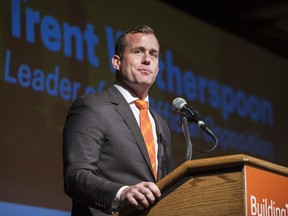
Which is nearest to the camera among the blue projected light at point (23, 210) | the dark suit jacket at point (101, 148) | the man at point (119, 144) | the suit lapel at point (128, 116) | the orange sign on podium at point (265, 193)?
the orange sign on podium at point (265, 193)

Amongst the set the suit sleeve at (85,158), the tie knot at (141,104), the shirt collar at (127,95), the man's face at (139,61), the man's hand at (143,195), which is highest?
the man's face at (139,61)

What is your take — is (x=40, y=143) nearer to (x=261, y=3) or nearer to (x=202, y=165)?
(x=202, y=165)

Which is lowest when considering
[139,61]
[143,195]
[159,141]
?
[143,195]

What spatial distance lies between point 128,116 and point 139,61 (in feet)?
0.86

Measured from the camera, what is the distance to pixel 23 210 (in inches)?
144

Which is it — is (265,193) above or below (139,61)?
below

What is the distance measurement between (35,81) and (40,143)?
41 centimetres

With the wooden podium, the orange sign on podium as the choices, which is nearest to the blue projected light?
the wooden podium

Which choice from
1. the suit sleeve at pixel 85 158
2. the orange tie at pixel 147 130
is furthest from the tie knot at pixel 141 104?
the suit sleeve at pixel 85 158

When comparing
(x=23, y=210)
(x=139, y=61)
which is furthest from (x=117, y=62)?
(x=23, y=210)

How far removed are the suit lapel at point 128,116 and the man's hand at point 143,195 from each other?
0.42m

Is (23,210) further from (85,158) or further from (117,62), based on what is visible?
(85,158)

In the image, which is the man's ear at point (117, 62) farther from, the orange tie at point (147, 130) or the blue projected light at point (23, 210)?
the blue projected light at point (23, 210)

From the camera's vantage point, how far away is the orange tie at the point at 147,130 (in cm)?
221
